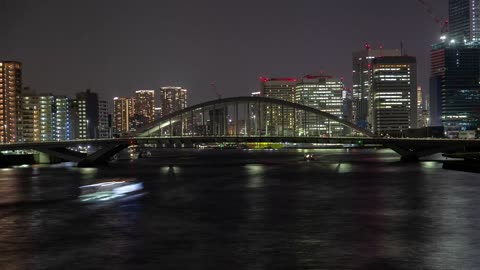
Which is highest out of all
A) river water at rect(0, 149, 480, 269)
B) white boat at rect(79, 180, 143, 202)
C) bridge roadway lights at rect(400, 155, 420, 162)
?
bridge roadway lights at rect(400, 155, 420, 162)

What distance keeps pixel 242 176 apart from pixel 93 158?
146ft

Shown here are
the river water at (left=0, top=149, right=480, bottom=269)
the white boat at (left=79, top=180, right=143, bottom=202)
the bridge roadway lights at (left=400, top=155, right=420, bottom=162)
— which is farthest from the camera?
the bridge roadway lights at (left=400, top=155, right=420, bottom=162)

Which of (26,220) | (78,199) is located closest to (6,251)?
(26,220)

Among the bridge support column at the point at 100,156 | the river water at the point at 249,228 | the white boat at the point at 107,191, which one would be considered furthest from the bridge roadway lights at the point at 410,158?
the white boat at the point at 107,191

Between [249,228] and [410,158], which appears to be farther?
[410,158]

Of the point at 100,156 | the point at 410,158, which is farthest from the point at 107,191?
the point at 410,158

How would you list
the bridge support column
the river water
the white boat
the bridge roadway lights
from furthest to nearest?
the bridge roadway lights, the bridge support column, the white boat, the river water

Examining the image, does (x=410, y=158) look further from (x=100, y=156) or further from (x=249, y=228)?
(x=249, y=228)

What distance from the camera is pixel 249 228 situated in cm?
3497

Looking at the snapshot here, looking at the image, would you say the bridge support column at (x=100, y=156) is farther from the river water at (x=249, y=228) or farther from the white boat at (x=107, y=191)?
the white boat at (x=107, y=191)

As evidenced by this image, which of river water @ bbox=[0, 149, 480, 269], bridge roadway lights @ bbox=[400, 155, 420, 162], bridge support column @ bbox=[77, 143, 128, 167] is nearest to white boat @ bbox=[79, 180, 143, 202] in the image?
river water @ bbox=[0, 149, 480, 269]

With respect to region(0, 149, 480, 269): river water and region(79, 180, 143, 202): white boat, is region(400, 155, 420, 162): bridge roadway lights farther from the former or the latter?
region(79, 180, 143, 202): white boat

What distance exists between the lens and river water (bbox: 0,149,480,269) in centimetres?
2608

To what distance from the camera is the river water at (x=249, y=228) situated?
2608cm
